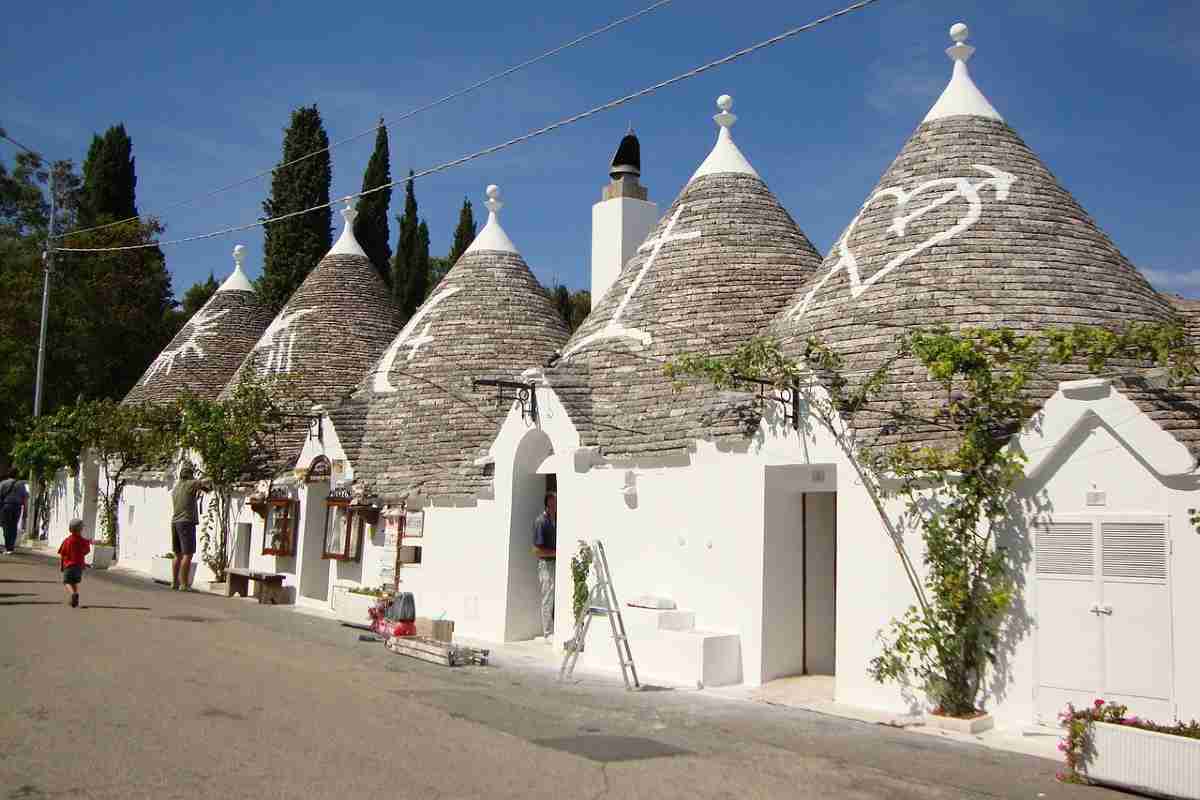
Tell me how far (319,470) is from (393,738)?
40.4 ft

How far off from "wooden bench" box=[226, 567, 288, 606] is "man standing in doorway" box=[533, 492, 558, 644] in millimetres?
6176

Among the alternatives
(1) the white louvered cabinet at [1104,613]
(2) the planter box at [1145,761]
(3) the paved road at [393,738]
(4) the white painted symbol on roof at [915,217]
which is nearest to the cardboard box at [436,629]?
(3) the paved road at [393,738]

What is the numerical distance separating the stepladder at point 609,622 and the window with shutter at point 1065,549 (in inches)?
158

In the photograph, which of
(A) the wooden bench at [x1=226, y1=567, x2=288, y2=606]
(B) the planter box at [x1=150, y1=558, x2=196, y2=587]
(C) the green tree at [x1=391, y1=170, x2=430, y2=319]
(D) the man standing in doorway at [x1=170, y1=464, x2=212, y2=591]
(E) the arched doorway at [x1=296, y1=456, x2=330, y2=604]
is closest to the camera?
(D) the man standing in doorway at [x1=170, y1=464, x2=212, y2=591]

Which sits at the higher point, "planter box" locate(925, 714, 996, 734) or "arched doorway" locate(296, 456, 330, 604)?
"arched doorway" locate(296, 456, 330, 604)

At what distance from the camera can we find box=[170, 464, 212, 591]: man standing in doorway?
17219 mm

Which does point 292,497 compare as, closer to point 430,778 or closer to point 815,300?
point 815,300

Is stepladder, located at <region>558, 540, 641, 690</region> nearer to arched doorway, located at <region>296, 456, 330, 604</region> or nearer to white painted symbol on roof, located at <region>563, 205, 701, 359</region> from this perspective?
white painted symbol on roof, located at <region>563, 205, 701, 359</region>

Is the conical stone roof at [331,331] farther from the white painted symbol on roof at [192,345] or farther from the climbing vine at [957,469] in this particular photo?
the climbing vine at [957,469]

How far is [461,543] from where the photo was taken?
15.6m

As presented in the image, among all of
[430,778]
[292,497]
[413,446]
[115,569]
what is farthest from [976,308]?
[115,569]

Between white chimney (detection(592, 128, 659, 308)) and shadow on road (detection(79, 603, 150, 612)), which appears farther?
white chimney (detection(592, 128, 659, 308))

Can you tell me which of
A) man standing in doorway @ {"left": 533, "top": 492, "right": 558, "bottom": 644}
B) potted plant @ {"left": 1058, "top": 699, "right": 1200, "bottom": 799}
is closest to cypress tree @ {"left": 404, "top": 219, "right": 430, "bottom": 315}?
man standing in doorway @ {"left": 533, "top": 492, "right": 558, "bottom": 644}

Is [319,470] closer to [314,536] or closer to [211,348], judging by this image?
[314,536]
